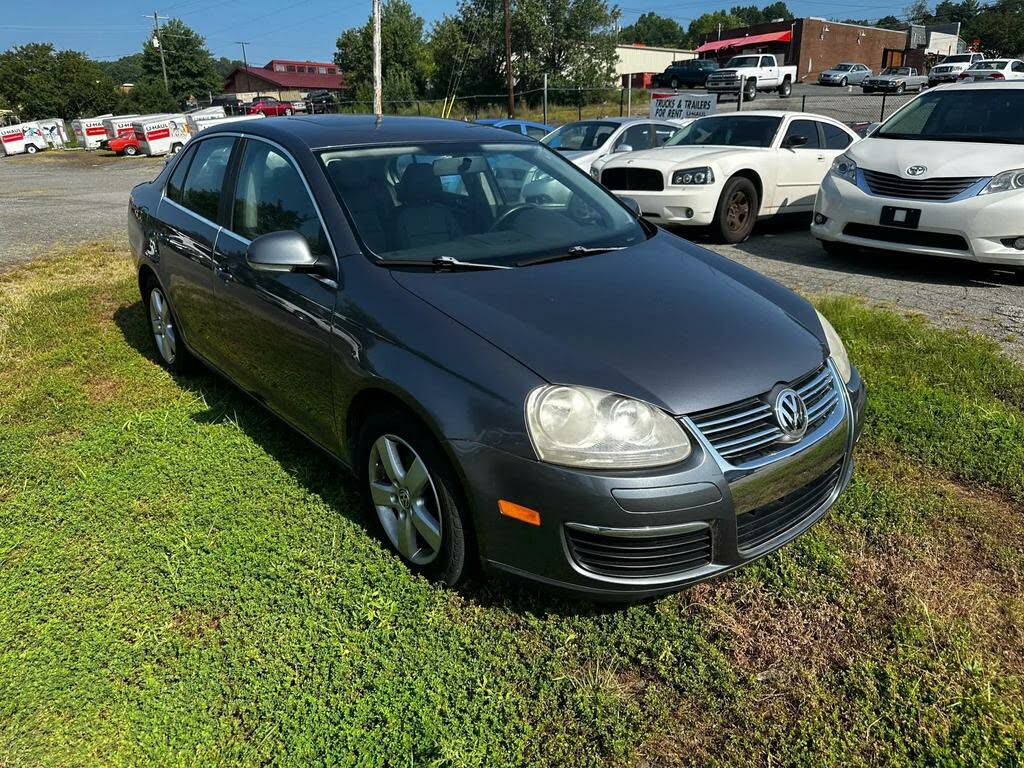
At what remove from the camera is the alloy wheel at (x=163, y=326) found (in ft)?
15.4

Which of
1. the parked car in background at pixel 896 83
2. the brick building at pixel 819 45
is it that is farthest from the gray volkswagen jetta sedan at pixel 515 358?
the brick building at pixel 819 45

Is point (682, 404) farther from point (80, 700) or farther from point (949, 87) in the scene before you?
point (949, 87)

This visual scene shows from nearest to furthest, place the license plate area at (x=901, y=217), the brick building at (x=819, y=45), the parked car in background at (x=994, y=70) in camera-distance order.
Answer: the license plate area at (x=901, y=217) < the parked car in background at (x=994, y=70) < the brick building at (x=819, y=45)

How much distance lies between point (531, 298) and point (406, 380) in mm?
537

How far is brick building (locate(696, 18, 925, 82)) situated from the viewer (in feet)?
197

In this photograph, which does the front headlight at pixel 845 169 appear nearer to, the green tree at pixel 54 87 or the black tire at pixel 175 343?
the black tire at pixel 175 343

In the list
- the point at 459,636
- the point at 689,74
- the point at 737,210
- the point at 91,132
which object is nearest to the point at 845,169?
the point at 737,210

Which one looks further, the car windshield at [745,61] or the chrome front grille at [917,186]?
the car windshield at [745,61]

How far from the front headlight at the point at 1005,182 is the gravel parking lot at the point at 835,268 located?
81cm

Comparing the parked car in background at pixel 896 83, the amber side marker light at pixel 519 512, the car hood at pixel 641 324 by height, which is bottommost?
the amber side marker light at pixel 519 512

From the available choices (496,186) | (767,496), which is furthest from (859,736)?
(496,186)

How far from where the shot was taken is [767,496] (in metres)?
2.29

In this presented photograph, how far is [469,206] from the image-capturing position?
3.27 meters

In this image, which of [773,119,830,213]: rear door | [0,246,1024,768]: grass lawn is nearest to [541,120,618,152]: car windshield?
[773,119,830,213]: rear door
